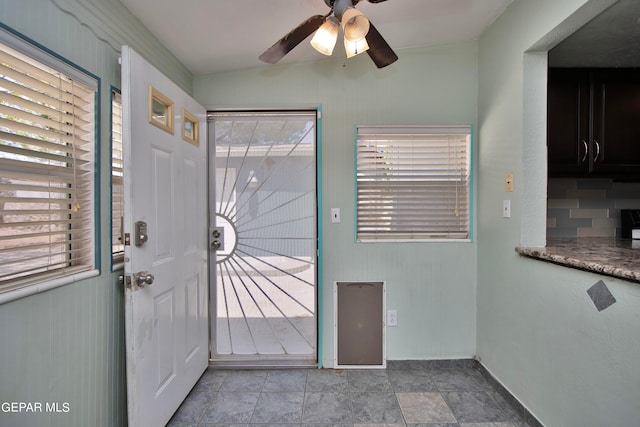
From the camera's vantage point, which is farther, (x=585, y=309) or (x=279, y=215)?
(x=279, y=215)

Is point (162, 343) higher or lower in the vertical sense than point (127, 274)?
lower

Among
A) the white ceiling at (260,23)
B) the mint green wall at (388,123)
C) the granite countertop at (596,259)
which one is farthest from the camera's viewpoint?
the mint green wall at (388,123)

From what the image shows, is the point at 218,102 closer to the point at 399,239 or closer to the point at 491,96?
the point at 399,239

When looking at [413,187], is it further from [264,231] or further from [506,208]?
[264,231]

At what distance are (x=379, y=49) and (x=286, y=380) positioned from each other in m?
2.18

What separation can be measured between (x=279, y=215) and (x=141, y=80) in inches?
46.5

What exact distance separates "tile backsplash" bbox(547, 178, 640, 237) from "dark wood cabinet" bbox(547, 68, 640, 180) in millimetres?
265

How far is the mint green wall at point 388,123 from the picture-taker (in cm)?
202

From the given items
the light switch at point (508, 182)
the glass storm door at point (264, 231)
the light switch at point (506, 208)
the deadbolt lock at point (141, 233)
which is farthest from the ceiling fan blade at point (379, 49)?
the deadbolt lock at point (141, 233)

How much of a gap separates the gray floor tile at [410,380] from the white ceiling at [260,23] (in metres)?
2.37

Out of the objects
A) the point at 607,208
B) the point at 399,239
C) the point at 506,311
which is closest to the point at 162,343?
the point at 399,239

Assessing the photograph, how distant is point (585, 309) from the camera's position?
46.6 inches

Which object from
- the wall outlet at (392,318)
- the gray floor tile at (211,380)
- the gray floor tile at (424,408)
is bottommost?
the gray floor tile at (211,380)

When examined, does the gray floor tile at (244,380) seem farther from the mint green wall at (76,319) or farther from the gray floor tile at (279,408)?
the mint green wall at (76,319)
